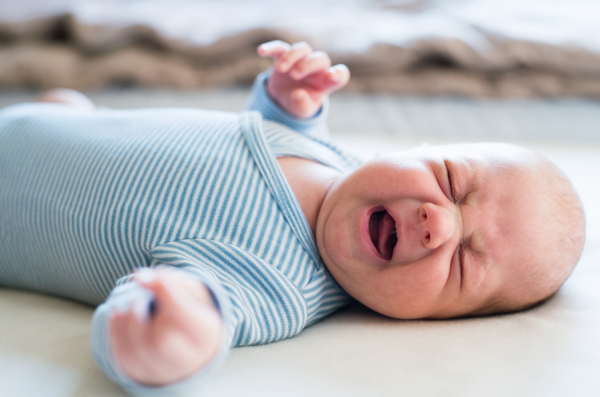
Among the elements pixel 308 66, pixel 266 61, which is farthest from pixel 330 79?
pixel 266 61

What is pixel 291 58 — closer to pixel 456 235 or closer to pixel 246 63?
pixel 456 235

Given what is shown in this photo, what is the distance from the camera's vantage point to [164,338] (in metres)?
0.45

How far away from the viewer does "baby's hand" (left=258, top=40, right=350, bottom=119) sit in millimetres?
947

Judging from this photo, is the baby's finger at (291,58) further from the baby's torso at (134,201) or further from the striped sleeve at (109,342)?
the striped sleeve at (109,342)

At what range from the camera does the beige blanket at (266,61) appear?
151 cm

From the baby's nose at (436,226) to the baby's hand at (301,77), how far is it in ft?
1.29

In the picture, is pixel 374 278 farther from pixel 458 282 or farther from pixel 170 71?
pixel 170 71

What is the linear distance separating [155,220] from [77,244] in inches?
5.4

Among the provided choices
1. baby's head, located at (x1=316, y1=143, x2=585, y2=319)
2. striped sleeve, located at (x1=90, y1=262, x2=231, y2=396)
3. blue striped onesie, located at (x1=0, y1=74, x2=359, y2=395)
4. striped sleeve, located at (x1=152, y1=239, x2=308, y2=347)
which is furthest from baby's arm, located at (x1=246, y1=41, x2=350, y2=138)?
striped sleeve, located at (x1=90, y1=262, x2=231, y2=396)

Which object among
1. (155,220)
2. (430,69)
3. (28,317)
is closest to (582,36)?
(430,69)

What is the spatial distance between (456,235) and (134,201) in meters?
0.45

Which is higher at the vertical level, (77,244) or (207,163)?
(207,163)

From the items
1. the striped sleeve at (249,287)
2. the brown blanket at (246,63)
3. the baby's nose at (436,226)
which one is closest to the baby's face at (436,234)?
the baby's nose at (436,226)

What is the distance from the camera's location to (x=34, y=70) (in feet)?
4.96
